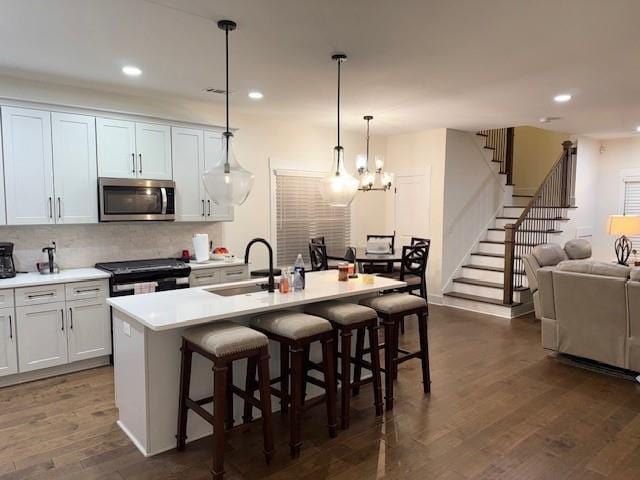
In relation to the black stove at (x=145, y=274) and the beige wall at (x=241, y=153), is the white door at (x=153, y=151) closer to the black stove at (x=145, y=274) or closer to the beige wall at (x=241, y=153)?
the beige wall at (x=241, y=153)

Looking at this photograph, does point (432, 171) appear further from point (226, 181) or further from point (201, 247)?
point (226, 181)

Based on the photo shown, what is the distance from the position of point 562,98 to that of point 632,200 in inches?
175

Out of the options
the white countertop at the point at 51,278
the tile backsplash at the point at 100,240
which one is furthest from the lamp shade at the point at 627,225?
the white countertop at the point at 51,278

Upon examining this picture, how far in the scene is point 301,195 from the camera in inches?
253

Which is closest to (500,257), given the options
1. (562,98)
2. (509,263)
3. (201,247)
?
(509,263)

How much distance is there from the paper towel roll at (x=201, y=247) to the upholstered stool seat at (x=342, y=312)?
2.12 metres

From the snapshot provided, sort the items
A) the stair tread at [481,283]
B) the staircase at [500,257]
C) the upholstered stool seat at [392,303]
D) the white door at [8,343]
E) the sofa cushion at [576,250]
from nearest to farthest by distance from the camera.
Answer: the upholstered stool seat at [392,303] < the white door at [8,343] < the staircase at [500,257] < the stair tread at [481,283] < the sofa cushion at [576,250]

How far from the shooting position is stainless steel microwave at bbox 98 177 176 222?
445 cm

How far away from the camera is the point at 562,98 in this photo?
4.92m

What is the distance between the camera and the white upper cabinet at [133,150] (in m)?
4.46

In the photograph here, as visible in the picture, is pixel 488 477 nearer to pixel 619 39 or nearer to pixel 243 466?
pixel 243 466

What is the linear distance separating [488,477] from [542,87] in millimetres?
3631

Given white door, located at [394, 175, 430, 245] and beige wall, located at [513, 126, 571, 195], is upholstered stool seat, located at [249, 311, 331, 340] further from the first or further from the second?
beige wall, located at [513, 126, 571, 195]

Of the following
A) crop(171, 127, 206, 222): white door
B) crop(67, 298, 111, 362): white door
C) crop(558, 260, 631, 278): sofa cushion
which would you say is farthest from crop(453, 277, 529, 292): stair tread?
crop(67, 298, 111, 362): white door
